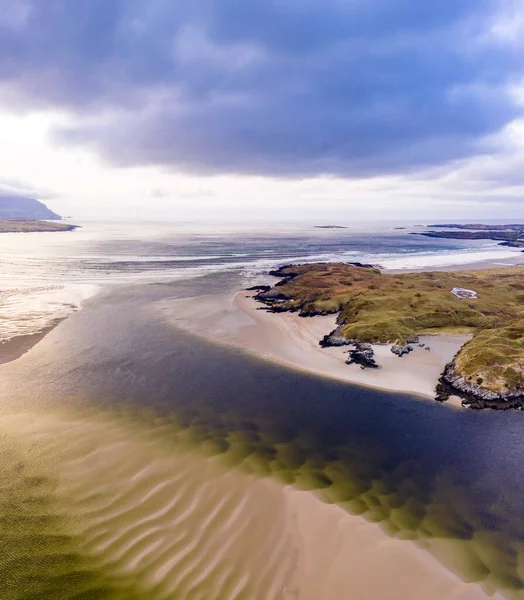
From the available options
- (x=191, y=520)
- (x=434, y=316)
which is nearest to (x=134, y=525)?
(x=191, y=520)

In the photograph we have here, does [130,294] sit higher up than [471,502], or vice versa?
[130,294]

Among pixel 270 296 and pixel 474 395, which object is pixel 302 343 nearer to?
pixel 474 395

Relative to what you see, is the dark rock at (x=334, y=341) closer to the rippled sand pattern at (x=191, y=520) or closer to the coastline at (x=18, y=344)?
the rippled sand pattern at (x=191, y=520)

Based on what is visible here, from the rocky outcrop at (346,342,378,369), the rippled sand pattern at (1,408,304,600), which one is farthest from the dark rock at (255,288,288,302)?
the rippled sand pattern at (1,408,304,600)

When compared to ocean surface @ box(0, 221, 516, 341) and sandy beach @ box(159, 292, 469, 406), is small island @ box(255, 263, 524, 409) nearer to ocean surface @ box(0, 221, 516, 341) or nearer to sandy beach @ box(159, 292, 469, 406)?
sandy beach @ box(159, 292, 469, 406)

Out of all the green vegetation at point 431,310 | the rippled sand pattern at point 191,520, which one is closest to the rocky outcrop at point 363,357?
the green vegetation at point 431,310

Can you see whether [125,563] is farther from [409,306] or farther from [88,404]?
[409,306]

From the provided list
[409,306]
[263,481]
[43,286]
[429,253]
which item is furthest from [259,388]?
[429,253]

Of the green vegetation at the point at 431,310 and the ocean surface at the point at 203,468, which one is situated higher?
the green vegetation at the point at 431,310
